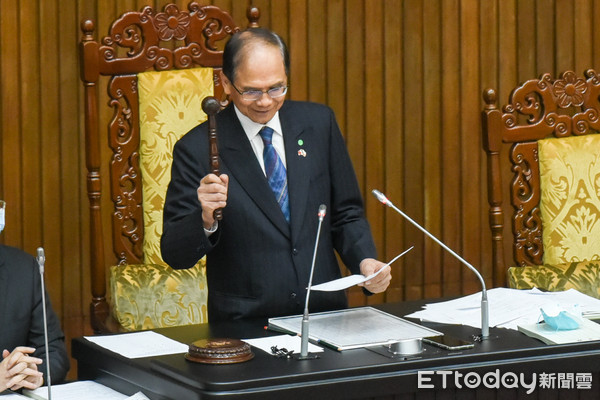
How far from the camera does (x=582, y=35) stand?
508cm

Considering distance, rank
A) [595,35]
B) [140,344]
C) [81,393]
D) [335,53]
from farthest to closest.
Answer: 1. [595,35]
2. [335,53]
3. [140,344]
4. [81,393]

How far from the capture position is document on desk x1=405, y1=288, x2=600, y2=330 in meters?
2.88

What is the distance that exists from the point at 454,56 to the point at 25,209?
1.92m

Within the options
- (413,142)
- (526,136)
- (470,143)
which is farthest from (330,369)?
(470,143)

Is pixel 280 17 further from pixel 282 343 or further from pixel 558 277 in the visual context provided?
pixel 282 343

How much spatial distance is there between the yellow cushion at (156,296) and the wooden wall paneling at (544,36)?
6.89 ft

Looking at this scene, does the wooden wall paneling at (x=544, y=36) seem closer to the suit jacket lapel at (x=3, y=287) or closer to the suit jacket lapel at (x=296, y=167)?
the suit jacket lapel at (x=296, y=167)

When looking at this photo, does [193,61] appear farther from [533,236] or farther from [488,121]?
[533,236]

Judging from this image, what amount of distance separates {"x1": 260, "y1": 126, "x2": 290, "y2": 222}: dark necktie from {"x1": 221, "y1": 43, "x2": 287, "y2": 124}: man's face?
15 cm

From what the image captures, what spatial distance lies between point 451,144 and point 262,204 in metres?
2.14

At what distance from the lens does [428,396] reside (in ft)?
8.11

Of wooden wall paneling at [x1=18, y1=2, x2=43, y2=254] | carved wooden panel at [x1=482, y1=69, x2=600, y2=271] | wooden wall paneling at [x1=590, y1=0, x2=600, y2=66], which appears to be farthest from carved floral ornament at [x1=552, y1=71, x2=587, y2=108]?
wooden wall paneling at [x1=18, y1=2, x2=43, y2=254]

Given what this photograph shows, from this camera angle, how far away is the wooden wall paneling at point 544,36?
5.02 meters

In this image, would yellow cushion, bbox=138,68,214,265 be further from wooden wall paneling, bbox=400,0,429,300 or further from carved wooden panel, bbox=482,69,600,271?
wooden wall paneling, bbox=400,0,429,300
